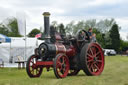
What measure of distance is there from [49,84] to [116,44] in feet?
229

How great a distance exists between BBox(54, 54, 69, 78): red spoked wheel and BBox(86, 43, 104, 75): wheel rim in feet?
3.52

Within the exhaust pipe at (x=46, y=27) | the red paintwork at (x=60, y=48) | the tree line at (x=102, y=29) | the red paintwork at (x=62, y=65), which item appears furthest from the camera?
the tree line at (x=102, y=29)

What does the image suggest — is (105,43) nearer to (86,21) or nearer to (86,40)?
(86,21)

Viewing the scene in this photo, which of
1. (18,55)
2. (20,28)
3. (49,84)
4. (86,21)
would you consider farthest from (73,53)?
(86,21)

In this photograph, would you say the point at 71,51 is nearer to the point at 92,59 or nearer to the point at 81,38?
the point at 81,38

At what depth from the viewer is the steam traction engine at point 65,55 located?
28.2 feet

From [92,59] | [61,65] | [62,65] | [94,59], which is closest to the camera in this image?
[61,65]

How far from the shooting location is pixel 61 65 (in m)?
8.48

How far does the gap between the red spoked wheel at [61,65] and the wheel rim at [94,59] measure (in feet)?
3.52

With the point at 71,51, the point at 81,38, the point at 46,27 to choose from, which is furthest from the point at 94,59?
the point at 46,27

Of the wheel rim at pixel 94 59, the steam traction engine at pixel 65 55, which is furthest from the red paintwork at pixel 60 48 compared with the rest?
the wheel rim at pixel 94 59

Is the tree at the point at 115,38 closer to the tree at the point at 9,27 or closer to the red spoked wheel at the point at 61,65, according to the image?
the tree at the point at 9,27

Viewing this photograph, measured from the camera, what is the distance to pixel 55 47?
871 cm

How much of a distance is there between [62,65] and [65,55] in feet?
1.30
